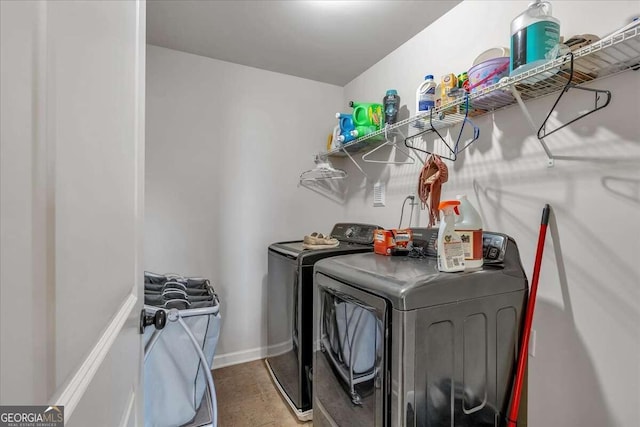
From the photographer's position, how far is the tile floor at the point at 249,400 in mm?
1793

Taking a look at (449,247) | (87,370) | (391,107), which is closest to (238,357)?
(449,247)

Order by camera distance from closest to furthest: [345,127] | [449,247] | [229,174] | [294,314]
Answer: [449,247] < [294,314] < [345,127] < [229,174]

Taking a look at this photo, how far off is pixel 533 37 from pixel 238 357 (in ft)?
9.25

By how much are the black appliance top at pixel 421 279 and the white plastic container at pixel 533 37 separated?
2.38ft

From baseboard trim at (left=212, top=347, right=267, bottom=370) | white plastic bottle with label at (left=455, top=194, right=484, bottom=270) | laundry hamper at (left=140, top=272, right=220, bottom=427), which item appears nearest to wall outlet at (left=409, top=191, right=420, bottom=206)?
white plastic bottle with label at (left=455, top=194, right=484, bottom=270)

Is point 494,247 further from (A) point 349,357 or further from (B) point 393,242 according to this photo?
(A) point 349,357

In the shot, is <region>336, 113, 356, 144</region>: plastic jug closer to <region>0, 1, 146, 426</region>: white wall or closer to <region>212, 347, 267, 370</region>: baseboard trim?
<region>0, 1, 146, 426</region>: white wall

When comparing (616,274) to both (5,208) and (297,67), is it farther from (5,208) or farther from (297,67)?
(297,67)

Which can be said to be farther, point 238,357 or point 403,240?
point 238,357

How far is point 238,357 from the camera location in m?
2.49

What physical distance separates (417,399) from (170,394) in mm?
1203

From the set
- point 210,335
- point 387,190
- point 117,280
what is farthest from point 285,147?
point 117,280

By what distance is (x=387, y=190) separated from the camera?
2291 mm

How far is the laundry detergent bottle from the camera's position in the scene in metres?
1.13
